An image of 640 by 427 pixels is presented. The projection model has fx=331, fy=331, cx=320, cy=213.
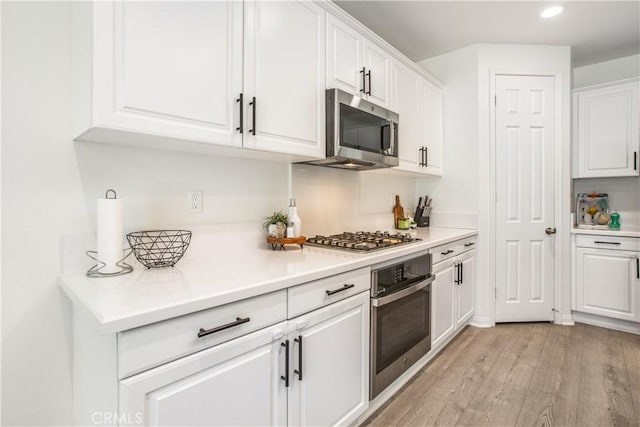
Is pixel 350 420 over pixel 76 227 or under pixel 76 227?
under

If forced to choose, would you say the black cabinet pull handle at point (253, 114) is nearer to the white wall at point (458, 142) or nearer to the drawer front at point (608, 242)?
the white wall at point (458, 142)

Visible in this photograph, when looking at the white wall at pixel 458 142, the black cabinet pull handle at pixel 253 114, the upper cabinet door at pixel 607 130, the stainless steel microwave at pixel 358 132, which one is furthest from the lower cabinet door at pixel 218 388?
the upper cabinet door at pixel 607 130

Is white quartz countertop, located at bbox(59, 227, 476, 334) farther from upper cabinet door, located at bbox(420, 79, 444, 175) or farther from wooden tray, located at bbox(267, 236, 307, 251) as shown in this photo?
upper cabinet door, located at bbox(420, 79, 444, 175)

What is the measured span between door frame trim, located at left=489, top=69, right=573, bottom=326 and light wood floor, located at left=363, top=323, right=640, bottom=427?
0.34 metres

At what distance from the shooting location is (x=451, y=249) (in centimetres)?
255

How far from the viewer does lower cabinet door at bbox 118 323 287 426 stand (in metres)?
0.86

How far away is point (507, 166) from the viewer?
3.06m

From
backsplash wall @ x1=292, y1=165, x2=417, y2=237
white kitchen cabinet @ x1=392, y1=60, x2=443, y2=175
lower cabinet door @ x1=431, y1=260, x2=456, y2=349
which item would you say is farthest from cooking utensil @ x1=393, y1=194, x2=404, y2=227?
lower cabinet door @ x1=431, y1=260, x2=456, y2=349

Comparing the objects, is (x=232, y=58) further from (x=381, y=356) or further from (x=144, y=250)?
(x=381, y=356)

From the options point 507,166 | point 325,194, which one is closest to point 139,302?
point 325,194

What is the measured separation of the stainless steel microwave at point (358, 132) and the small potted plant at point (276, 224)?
0.40 meters

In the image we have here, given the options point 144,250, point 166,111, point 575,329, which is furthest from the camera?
point 575,329

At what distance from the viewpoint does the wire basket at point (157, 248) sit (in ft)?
4.28

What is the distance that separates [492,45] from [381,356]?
2.92 m
